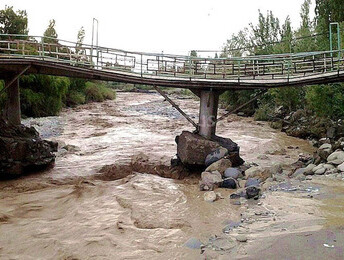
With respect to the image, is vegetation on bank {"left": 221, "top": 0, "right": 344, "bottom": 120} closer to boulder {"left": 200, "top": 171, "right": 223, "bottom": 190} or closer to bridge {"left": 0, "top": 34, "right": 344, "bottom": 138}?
bridge {"left": 0, "top": 34, "right": 344, "bottom": 138}

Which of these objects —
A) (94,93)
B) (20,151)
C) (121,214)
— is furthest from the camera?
(94,93)

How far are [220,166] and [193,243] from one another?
719cm

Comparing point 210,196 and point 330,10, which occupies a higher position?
point 330,10

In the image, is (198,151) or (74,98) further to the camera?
(74,98)

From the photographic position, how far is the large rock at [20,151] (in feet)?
55.5

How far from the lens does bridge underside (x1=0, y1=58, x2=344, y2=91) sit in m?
16.9

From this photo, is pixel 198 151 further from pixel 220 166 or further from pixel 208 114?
pixel 208 114

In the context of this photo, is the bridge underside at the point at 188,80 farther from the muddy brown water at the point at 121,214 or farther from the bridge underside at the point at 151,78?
the muddy brown water at the point at 121,214

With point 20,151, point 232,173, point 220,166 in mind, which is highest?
point 20,151

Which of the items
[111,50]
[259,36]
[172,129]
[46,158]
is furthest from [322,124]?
[259,36]

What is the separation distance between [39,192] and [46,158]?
4.46 m

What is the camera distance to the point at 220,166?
Answer: 15.9 meters

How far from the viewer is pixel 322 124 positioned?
2648 cm

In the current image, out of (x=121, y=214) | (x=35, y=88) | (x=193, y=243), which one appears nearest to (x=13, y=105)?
(x=121, y=214)
